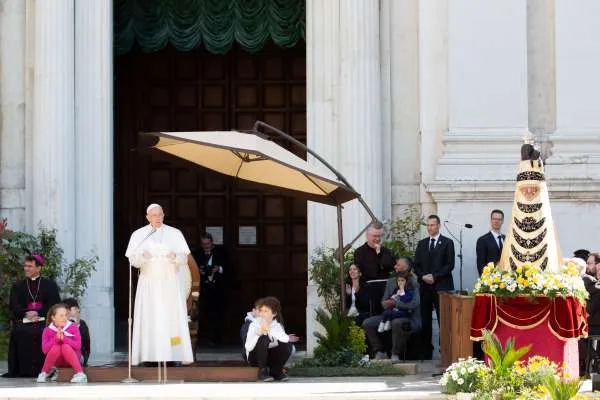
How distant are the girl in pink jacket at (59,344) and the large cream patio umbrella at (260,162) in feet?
7.75

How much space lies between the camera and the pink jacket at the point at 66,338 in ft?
61.6

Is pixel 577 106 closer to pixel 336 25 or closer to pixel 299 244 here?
pixel 336 25

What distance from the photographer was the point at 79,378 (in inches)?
724

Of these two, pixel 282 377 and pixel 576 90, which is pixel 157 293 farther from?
pixel 576 90

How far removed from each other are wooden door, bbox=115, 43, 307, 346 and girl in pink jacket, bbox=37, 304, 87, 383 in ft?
25.9

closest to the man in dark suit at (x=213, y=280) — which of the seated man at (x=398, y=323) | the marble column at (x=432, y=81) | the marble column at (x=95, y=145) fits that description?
the marble column at (x=95, y=145)

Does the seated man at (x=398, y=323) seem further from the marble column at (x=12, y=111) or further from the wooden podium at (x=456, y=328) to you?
the marble column at (x=12, y=111)

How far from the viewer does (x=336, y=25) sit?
74.8ft

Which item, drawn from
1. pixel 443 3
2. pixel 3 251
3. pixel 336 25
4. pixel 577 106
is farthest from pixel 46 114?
pixel 577 106

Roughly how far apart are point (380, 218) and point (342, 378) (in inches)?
164

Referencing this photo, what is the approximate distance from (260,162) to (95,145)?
12.7 ft

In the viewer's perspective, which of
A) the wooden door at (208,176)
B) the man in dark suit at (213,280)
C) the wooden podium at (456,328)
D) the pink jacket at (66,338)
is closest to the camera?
the wooden podium at (456,328)

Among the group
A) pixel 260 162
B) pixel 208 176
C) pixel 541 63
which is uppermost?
pixel 541 63

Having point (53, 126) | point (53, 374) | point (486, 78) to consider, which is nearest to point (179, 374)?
point (53, 374)
